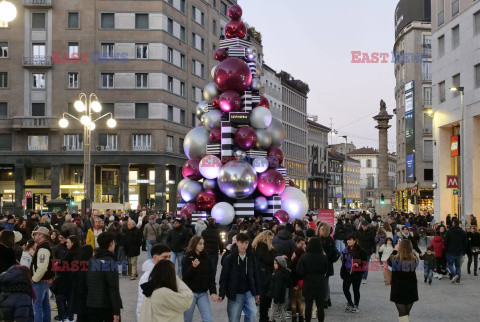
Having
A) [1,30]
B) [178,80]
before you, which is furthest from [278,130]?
[1,30]

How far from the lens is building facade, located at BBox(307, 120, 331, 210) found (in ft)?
388

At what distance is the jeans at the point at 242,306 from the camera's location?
991 centimetres

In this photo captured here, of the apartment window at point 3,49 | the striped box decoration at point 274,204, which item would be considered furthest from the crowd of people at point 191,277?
the apartment window at point 3,49

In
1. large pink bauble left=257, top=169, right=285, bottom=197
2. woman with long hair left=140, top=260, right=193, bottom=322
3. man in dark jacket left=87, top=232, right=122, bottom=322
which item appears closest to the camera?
woman with long hair left=140, top=260, right=193, bottom=322

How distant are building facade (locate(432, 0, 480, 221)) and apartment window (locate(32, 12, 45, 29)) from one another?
34418 mm

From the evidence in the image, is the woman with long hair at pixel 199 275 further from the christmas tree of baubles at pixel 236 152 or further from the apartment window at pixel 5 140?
the apartment window at pixel 5 140

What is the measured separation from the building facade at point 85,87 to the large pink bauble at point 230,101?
96.0ft

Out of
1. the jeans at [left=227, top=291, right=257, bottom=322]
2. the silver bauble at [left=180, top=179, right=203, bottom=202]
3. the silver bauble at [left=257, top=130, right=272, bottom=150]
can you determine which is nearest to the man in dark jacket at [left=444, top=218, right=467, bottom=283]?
the jeans at [left=227, top=291, right=257, bottom=322]

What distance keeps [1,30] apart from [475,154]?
1647 inches

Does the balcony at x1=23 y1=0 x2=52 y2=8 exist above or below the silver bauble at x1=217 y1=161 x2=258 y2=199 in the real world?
above

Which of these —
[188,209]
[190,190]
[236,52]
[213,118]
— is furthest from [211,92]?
[188,209]

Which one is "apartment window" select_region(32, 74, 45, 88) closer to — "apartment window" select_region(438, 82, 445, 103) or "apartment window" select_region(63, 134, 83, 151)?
"apartment window" select_region(63, 134, 83, 151)

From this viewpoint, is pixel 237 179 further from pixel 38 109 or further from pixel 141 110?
pixel 38 109

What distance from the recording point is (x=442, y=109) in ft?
127
